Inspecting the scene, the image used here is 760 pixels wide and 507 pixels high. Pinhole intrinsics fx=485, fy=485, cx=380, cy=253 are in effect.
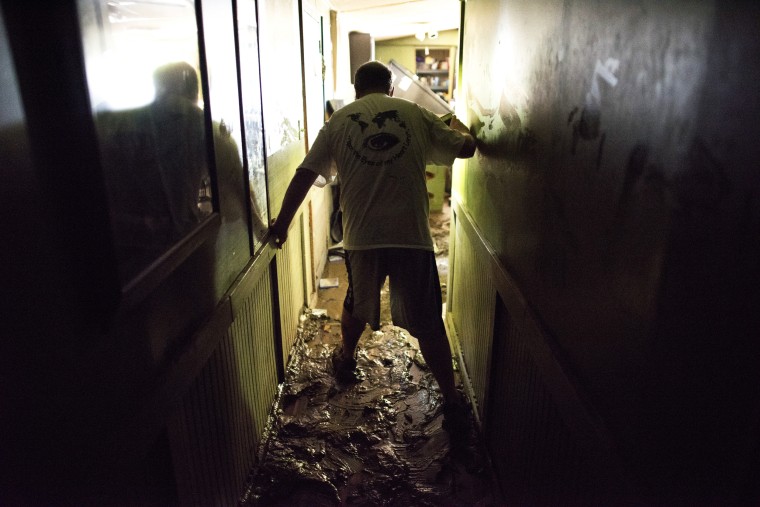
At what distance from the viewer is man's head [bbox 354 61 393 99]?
2523 millimetres

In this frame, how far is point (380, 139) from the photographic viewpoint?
233 centimetres

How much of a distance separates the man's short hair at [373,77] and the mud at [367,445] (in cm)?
166

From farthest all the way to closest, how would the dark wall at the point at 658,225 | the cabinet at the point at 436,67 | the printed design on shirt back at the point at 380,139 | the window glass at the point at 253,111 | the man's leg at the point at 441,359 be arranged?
1. the cabinet at the point at 436,67
2. the man's leg at the point at 441,359
3. the printed design on shirt back at the point at 380,139
4. the window glass at the point at 253,111
5. the dark wall at the point at 658,225

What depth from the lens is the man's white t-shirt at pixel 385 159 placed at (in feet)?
7.65

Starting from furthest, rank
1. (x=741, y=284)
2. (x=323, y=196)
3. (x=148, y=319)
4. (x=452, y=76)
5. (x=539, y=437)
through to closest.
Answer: (x=452, y=76)
(x=323, y=196)
(x=539, y=437)
(x=148, y=319)
(x=741, y=284)

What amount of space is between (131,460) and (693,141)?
1206 millimetres

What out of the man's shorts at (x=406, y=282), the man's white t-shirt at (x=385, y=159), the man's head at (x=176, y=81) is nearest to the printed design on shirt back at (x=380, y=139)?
the man's white t-shirt at (x=385, y=159)

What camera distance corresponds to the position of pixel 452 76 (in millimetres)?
9859

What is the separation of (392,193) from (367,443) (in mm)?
1237

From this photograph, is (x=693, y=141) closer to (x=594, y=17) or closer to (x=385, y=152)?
(x=594, y=17)

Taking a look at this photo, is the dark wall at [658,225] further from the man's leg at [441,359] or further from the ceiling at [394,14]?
the ceiling at [394,14]

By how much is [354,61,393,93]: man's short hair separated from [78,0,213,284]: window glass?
1235 millimetres

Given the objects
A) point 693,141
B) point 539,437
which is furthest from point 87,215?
point 539,437

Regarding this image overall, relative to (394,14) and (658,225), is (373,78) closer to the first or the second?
(658,225)
